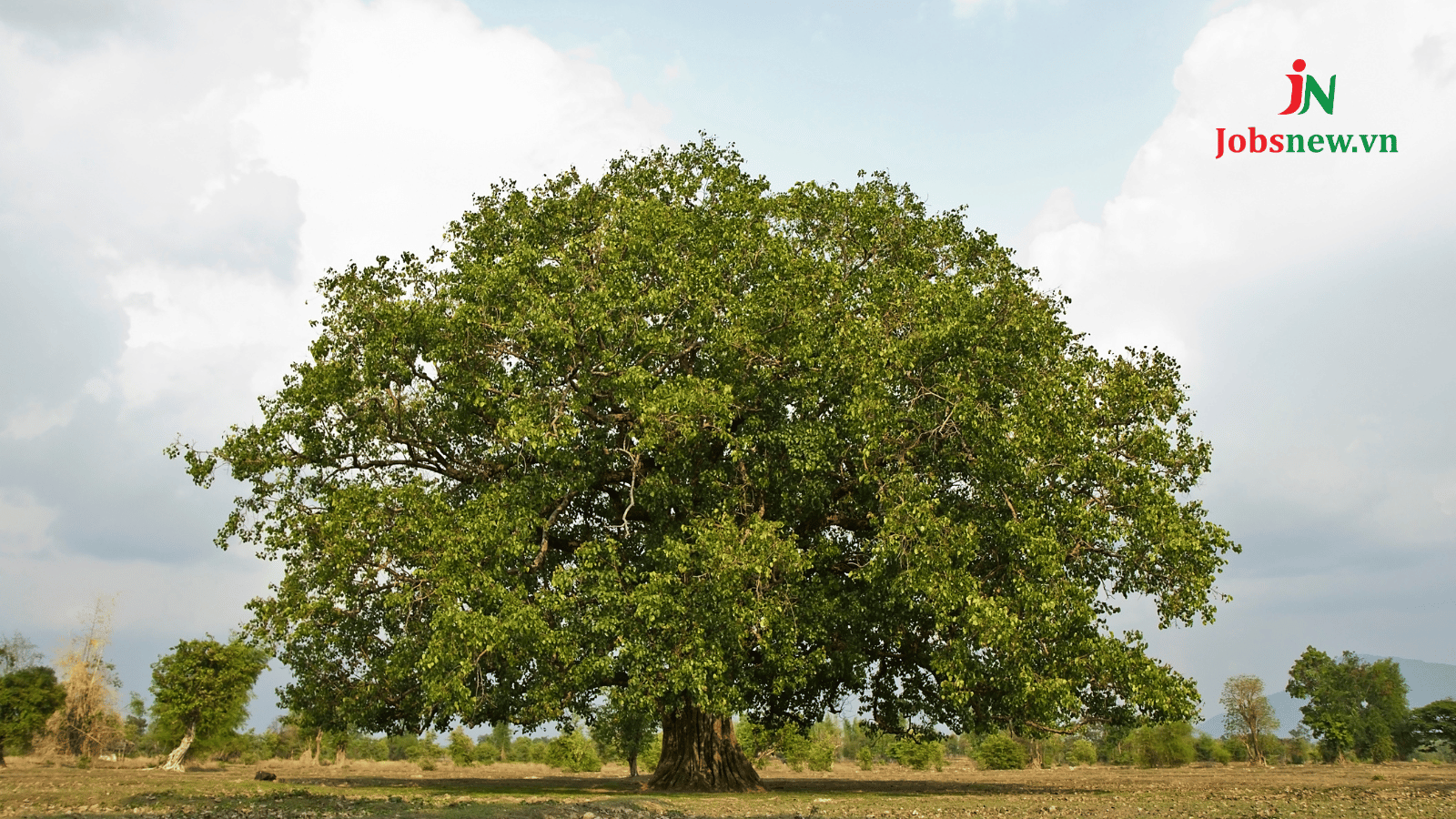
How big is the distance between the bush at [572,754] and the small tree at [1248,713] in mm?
40994

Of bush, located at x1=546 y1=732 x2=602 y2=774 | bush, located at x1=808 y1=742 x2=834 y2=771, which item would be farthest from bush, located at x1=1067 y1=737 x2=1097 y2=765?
bush, located at x1=546 y1=732 x2=602 y2=774

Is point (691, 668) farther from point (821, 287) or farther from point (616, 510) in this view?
point (821, 287)

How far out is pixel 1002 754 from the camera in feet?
180

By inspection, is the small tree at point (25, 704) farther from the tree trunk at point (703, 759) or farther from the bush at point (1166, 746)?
the bush at point (1166, 746)

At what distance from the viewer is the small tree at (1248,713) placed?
2136 inches

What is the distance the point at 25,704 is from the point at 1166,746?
62423mm

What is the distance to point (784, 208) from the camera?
24516mm

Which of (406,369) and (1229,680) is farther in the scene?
(1229,680)

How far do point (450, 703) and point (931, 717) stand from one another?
1254cm

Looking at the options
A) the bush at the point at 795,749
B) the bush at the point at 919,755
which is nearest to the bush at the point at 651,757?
the bush at the point at 795,749

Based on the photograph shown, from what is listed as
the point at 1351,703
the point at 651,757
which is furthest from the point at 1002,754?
the point at 1351,703

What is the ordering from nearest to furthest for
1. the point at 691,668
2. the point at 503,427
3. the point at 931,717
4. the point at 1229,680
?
the point at 691,668
the point at 503,427
the point at 931,717
the point at 1229,680

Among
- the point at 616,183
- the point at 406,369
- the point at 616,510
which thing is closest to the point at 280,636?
the point at 406,369

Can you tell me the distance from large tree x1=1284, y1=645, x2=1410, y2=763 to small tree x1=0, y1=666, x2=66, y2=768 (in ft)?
230
